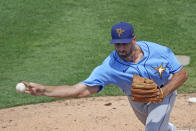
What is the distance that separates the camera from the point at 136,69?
469 centimetres

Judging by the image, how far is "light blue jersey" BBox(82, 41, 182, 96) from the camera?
15.4 ft

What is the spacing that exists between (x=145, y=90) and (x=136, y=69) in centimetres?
34

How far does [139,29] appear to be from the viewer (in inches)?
436

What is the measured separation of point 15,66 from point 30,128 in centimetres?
302

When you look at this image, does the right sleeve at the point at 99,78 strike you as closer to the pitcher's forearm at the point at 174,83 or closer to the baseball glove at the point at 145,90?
the baseball glove at the point at 145,90

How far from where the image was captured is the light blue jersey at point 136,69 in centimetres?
469

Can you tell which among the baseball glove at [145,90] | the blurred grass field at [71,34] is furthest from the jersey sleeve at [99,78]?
the blurred grass field at [71,34]

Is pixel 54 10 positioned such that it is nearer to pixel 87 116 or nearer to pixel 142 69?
pixel 87 116

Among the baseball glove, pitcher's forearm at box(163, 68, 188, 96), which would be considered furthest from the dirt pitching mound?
the baseball glove

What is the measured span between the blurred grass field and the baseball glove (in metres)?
3.49

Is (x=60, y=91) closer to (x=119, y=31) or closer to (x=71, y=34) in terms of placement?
(x=119, y=31)

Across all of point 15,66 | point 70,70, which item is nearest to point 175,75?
point 70,70

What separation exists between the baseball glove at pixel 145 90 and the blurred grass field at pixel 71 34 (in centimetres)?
349

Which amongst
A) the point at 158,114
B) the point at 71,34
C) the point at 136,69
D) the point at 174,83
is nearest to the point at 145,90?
the point at 136,69
